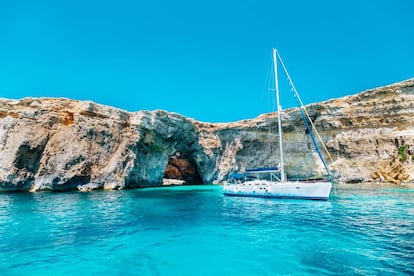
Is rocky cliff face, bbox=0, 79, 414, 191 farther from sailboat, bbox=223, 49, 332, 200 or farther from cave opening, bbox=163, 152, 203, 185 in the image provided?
sailboat, bbox=223, 49, 332, 200

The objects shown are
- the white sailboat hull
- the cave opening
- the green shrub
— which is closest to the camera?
the white sailboat hull

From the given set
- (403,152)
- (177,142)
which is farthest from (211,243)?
(403,152)

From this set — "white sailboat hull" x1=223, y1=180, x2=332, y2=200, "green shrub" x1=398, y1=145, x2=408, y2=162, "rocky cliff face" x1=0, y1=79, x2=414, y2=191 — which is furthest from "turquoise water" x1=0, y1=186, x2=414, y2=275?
"green shrub" x1=398, y1=145, x2=408, y2=162

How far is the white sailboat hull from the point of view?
71.5ft

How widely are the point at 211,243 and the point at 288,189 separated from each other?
48.2 ft

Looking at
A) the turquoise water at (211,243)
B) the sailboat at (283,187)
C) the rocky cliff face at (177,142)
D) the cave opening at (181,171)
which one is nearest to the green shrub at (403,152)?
the rocky cliff face at (177,142)

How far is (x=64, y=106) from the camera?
4003 centimetres

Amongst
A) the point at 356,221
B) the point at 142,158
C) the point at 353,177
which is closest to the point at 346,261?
the point at 356,221

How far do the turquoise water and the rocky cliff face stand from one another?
22.4m

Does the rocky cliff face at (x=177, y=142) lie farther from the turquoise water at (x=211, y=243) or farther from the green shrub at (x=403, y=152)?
the turquoise water at (x=211, y=243)

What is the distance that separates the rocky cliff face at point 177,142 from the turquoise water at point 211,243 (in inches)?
884

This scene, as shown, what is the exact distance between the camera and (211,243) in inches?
407

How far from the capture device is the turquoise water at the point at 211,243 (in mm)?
7699

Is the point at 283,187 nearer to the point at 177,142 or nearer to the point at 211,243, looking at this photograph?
the point at 211,243
